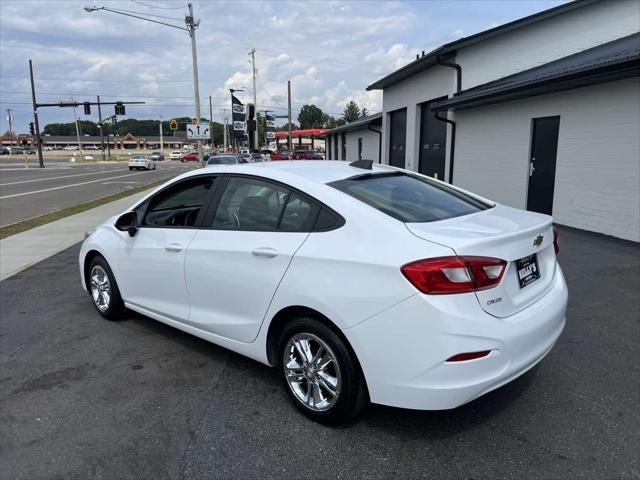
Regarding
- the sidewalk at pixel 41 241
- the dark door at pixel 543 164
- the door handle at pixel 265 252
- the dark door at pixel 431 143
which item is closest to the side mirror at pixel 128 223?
the door handle at pixel 265 252

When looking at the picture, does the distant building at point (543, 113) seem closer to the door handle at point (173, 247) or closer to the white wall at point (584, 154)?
the white wall at point (584, 154)

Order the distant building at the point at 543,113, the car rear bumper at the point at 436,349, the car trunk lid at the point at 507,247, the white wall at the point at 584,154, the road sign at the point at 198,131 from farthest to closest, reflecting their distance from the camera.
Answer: the road sign at the point at 198,131
the distant building at the point at 543,113
the white wall at the point at 584,154
the car trunk lid at the point at 507,247
the car rear bumper at the point at 436,349

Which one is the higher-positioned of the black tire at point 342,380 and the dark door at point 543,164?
the dark door at point 543,164

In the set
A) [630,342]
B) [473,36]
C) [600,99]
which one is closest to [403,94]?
[473,36]

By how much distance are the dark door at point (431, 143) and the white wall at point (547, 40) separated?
213 cm

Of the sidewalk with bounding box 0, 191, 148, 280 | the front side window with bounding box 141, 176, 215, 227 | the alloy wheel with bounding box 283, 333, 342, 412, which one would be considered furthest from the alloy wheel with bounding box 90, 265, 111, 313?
the sidewalk with bounding box 0, 191, 148, 280

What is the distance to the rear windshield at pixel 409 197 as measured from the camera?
10.3 feet

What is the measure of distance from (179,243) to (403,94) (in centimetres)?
1669

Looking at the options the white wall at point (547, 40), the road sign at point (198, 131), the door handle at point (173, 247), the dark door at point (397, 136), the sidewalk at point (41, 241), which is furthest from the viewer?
the road sign at point (198, 131)

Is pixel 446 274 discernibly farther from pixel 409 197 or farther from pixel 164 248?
pixel 164 248

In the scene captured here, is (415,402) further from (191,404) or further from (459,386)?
(191,404)

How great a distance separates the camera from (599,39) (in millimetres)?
13539

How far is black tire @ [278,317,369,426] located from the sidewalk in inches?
228

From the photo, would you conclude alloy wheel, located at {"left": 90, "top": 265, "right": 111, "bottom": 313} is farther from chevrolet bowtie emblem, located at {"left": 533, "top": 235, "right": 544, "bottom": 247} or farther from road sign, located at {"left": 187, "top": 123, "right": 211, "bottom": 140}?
road sign, located at {"left": 187, "top": 123, "right": 211, "bottom": 140}
